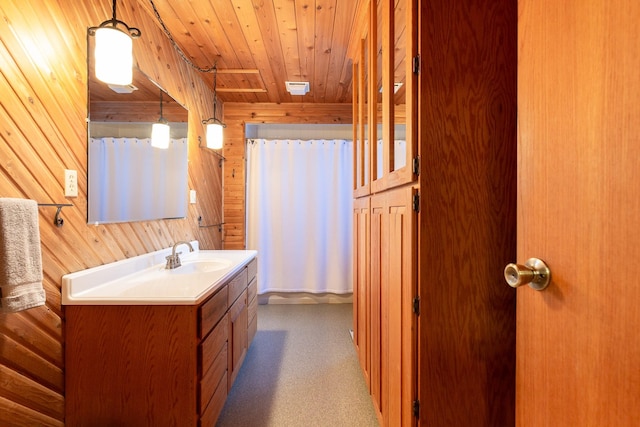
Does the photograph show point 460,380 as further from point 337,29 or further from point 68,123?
point 337,29

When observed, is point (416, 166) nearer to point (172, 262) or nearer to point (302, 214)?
point (172, 262)

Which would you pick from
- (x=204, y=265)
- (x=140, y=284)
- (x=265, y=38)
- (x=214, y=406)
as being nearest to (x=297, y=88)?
(x=265, y=38)

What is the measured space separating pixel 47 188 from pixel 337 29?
1950mm

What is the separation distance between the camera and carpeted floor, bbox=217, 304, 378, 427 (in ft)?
5.49

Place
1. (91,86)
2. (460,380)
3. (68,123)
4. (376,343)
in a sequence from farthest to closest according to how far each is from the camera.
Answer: (376,343), (91,86), (68,123), (460,380)

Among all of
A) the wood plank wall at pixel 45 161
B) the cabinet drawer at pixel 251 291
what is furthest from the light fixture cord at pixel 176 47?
the cabinet drawer at pixel 251 291

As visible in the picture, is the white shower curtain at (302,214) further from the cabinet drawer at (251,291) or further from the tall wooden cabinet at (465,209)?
the tall wooden cabinet at (465,209)

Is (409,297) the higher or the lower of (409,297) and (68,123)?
the lower

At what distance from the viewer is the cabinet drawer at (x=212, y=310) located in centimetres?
131

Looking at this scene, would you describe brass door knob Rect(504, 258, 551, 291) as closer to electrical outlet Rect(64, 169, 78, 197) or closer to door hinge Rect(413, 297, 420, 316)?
door hinge Rect(413, 297, 420, 316)

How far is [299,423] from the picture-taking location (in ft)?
5.35

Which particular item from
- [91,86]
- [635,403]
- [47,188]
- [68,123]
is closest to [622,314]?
[635,403]

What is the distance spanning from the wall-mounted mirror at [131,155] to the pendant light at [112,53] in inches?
6.0

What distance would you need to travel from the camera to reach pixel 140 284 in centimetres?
151
